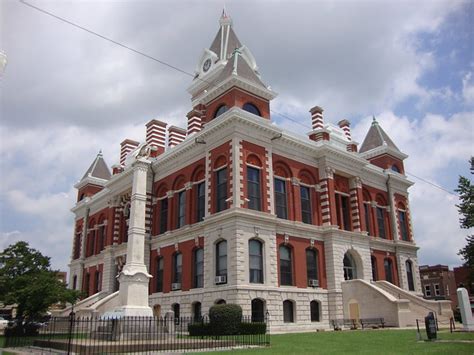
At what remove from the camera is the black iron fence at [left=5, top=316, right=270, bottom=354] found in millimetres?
16750

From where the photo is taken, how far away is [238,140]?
31.4 m

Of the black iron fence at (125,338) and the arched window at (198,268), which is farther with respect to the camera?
the arched window at (198,268)

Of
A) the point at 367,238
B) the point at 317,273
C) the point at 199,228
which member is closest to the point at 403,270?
the point at 367,238

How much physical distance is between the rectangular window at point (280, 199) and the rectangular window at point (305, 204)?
6.73 feet

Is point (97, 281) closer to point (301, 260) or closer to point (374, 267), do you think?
point (301, 260)

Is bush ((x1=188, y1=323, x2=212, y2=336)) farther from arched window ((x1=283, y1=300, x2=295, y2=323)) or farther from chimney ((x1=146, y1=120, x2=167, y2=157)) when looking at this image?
chimney ((x1=146, y1=120, x2=167, y2=157))

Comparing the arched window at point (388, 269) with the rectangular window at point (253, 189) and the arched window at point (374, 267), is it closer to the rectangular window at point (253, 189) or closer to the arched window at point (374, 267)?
the arched window at point (374, 267)

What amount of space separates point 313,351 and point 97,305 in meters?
26.4

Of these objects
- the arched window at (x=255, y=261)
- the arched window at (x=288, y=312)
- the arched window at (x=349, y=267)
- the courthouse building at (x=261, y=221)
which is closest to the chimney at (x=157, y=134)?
the courthouse building at (x=261, y=221)

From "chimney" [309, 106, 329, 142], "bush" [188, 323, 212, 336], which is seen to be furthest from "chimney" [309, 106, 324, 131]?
"bush" [188, 323, 212, 336]

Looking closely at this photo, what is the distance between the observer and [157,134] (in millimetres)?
44938

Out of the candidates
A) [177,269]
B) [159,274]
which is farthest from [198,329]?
[159,274]

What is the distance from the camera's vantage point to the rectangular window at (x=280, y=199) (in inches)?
1332

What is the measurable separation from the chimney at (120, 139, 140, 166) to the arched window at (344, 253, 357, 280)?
28.5 m
